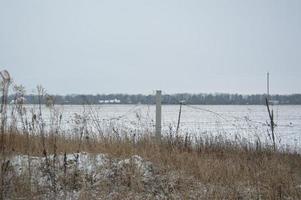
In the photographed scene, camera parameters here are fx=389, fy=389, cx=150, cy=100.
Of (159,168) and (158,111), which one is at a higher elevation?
(158,111)

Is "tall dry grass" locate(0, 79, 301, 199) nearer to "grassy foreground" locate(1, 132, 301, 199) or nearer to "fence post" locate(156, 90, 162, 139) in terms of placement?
"grassy foreground" locate(1, 132, 301, 199)

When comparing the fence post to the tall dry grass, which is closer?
the tall dry grass

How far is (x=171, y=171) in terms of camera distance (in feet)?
20.3

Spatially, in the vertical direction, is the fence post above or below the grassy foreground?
above

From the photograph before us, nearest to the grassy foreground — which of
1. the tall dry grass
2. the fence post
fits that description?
the tall dry grass

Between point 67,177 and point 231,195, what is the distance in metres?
2.23

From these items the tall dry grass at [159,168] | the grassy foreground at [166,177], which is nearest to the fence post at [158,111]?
the tall dry grass at [159,168]

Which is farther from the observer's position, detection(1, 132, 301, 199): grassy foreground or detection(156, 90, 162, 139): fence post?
detection(156, 90, 162, 139): fence post

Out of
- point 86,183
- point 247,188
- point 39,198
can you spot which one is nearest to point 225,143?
point 247,188

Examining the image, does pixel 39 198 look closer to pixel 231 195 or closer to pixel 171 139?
pixel 231 195

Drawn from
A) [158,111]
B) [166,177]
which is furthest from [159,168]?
[158,111]

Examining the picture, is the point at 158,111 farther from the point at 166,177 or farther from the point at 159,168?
the point at 166,177

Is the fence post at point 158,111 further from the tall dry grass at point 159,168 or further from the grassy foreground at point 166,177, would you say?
the grassy foreground at point 166,177

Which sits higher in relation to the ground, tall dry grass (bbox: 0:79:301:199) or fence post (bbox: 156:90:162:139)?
fence post (bbox: 156:90:162:139)
